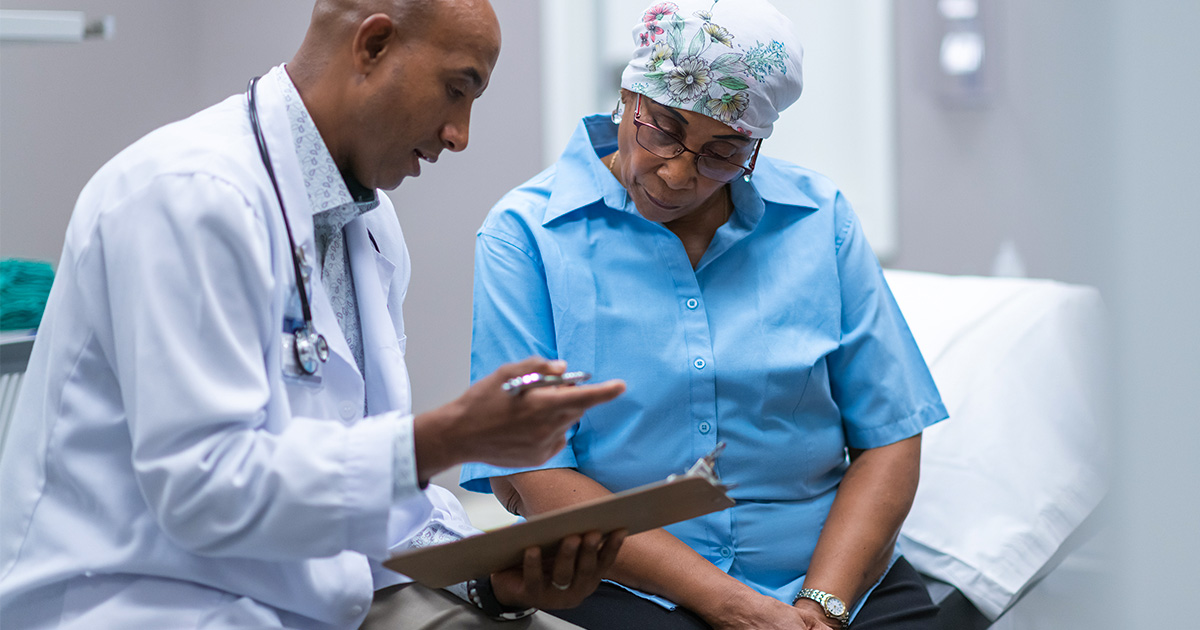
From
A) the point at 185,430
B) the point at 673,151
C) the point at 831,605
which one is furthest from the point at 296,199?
the point at 831,605

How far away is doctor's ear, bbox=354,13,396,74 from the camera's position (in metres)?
0.99

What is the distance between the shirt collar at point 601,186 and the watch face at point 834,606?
0.60m

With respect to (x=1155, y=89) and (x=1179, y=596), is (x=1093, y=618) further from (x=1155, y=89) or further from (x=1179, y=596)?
(x=1155, y=89)

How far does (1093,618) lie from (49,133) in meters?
2.50

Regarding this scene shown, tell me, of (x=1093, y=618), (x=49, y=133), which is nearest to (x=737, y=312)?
(x=1093, y=618)

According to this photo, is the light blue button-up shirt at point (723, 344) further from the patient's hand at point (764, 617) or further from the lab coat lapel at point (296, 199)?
the lab coat lapel at point (296, 199)

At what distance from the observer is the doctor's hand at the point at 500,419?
86cm

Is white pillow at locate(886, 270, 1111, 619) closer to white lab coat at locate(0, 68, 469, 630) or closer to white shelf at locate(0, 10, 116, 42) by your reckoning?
white lab coat at locate(0, 68, 469, 630)

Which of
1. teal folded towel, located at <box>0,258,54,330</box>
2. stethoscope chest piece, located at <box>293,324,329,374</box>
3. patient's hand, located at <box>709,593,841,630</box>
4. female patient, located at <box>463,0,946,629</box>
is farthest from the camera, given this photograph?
teal folded towel, located at <box>0,258,54,330</box>

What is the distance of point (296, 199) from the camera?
102 centimetres

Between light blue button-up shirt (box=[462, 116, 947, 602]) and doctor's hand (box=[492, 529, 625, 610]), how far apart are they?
0.84 feet

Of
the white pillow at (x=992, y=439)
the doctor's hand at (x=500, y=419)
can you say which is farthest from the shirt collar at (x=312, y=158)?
the white pillow at (x=992, y=439)

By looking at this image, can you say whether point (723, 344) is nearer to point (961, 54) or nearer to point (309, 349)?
point (309, 349)

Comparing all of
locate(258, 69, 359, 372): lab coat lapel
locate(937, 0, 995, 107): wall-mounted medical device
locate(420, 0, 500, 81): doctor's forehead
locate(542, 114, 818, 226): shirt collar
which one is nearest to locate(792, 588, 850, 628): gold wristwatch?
locate(542, 114, 818, 226): shirt collar
